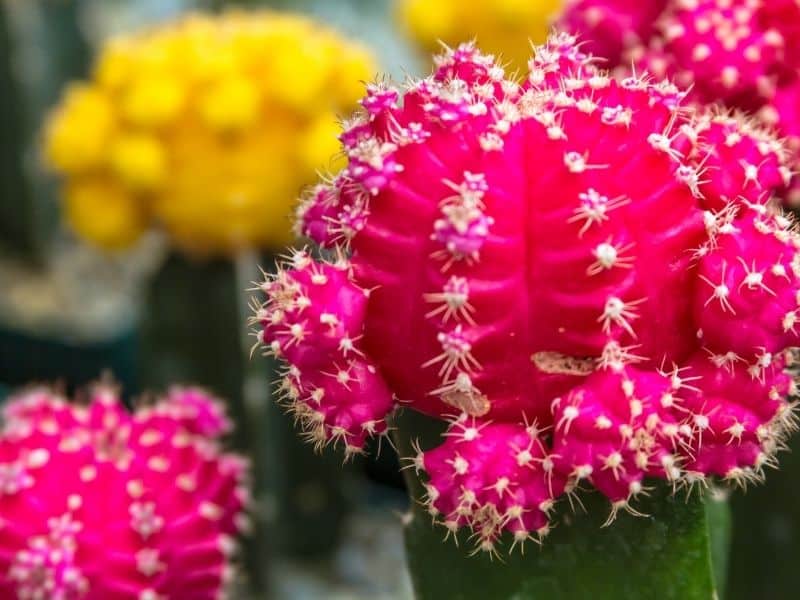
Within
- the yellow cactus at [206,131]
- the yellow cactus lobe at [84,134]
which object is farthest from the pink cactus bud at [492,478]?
the yellow cactus lobe at [84,134]

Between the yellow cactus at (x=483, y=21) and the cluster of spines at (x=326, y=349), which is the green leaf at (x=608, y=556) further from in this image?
the yellow cactus at (x=483, y=21)

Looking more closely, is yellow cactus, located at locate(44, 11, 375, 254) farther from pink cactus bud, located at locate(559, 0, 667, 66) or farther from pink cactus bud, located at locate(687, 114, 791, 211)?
pink cactus bud, located at locate(687, 114, 791, 211)

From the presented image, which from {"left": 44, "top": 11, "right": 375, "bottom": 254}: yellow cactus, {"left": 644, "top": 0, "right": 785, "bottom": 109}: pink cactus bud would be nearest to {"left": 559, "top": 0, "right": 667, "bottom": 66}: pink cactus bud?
{"left": 644, "top": 0, "right": 785, "bottom": 109}: pink cactus bud

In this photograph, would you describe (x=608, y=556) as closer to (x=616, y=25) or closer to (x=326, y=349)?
(x=326, y=349)

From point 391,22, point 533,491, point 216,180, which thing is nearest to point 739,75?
point 533,491

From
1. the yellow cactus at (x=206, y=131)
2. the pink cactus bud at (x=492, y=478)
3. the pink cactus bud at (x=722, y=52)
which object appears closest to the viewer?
the pink cactus bud at (x=492, y=478)

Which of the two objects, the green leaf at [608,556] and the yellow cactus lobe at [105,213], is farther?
the yellow cactus lobe at [105,213]

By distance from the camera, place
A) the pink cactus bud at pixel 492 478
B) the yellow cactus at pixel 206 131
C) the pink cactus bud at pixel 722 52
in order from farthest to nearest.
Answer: the yellow cactus at pixel 206 131 < the pink cactus bud at pixel 722 52 < the pink cactus bud at pixel 492 478

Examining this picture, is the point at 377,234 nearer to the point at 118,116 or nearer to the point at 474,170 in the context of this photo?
the point at 474,170
